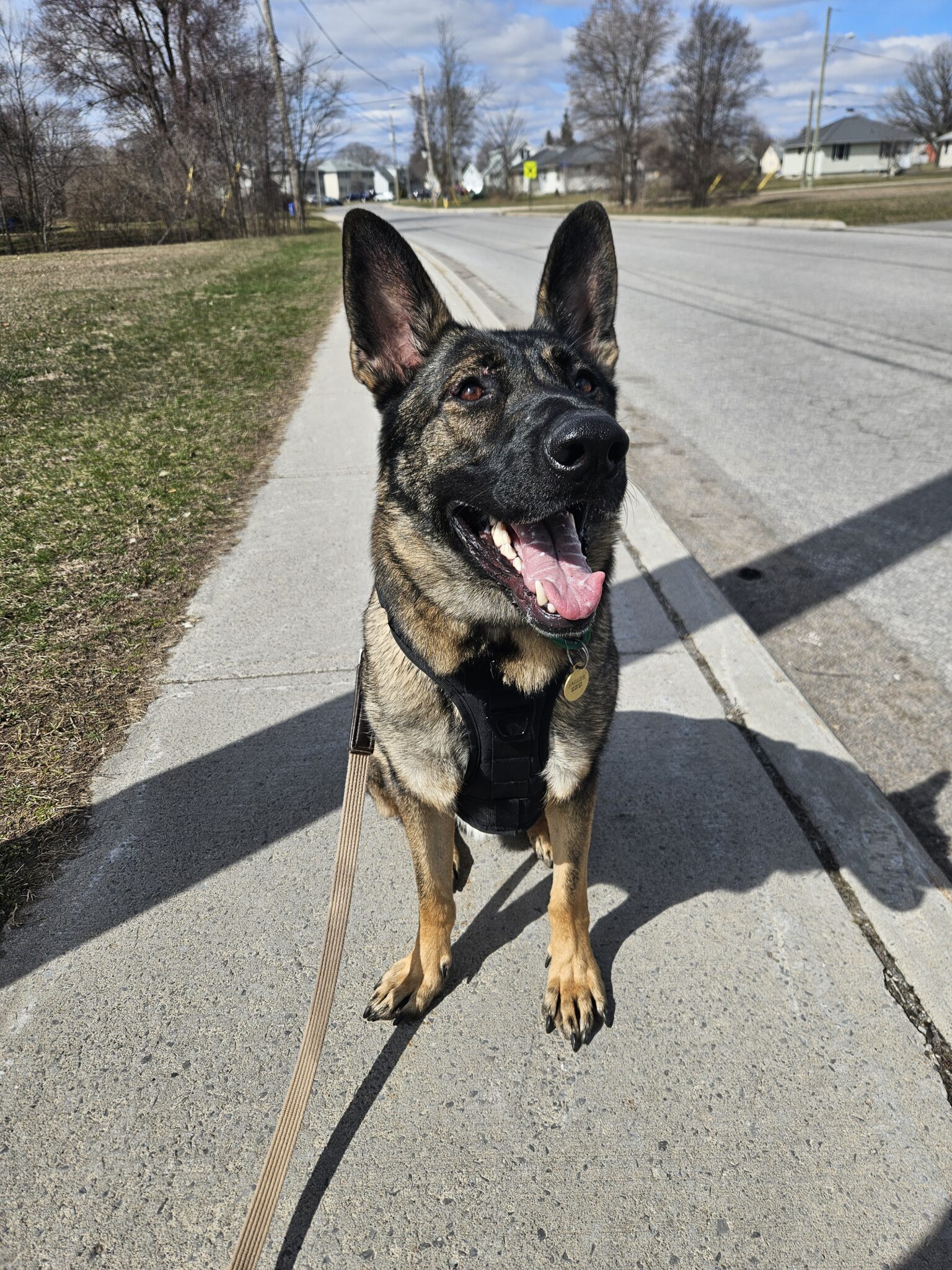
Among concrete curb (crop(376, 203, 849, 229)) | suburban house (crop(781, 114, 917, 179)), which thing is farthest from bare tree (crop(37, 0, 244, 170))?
suburban house (crop(781, 114, 917, 179))

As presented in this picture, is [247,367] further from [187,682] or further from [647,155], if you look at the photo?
[647,155]

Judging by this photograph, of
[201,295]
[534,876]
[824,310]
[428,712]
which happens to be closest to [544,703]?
[428,712]

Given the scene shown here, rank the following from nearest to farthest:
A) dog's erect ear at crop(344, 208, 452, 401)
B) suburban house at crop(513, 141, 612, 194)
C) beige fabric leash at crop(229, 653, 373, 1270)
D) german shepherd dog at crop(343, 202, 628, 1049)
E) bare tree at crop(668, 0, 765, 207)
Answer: beige fabric leash at crop(229, 653, 373, 1270)
german shepherd dog at crop(343, 202, 628, 1049)
dog's erect ear at crop(344, 208, 452, 401)
bare tree at crop(668, 0, 765, 207)
suburban house at crop(513, 141, 612, 194)

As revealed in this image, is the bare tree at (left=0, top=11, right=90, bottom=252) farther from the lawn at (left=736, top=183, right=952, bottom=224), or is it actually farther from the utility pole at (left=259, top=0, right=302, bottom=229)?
the lawn at (left=736, top=183, right=952, bottom=224)

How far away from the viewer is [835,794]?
257 centimetres

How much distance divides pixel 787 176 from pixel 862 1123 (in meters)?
108

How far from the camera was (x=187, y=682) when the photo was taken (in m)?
3.39

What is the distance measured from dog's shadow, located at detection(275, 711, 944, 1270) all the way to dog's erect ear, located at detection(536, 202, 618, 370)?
1465 mm

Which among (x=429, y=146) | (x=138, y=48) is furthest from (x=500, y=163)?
(x=138, y=48)

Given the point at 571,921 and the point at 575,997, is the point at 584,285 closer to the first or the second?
the point at 571,921

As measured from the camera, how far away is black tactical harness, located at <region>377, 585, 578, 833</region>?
6.31 ft

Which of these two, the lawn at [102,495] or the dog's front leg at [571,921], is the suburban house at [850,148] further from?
the dog's front leg at [571,921]

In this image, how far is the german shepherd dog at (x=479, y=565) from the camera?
6.09 feet

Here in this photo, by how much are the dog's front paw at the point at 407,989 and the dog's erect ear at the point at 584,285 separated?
195 centimetres
